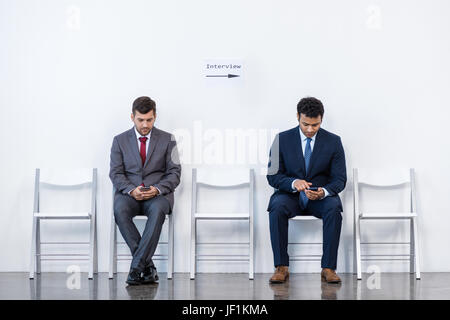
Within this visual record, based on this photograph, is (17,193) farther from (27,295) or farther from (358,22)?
(358,22)

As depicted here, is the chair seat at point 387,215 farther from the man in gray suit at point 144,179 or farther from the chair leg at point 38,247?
the chair leg at point 38,247

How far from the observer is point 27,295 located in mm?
3525

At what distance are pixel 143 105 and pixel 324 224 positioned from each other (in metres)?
1.46

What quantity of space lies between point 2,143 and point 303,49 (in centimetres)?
238

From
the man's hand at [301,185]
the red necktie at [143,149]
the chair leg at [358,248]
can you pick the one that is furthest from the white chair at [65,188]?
the chair leg at [358,248]

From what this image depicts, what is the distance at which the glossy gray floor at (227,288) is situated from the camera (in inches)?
137

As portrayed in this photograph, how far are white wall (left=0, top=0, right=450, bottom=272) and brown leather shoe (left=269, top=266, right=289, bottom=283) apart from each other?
705mm

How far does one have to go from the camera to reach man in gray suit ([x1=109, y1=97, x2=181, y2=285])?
410 centimetres

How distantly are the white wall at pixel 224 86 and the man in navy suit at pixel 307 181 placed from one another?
34cm

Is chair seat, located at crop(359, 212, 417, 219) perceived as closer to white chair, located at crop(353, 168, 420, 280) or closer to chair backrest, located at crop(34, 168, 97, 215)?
white chair, located at crop(353, 168, 420, 280)

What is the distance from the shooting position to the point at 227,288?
152 inches

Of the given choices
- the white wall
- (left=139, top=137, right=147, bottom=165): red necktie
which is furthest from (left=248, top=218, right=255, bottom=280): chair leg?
(left=139, top=137, right=147, bottom=165): red necktie
